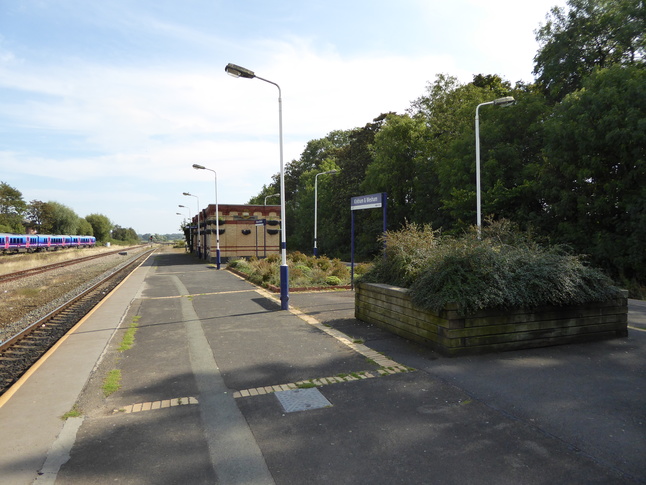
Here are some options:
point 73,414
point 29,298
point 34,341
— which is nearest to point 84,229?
point 29,298

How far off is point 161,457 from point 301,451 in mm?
1206

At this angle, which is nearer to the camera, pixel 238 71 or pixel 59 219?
pixel 238 71

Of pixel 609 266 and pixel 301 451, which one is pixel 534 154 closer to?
pixel 609 266

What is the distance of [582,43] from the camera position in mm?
24281

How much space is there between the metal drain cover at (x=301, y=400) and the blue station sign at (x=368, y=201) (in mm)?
7180

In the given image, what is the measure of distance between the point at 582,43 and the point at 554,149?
30.2ft

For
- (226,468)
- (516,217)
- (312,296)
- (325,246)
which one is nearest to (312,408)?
(226,468)

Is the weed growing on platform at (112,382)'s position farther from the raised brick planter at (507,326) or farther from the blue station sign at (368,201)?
the blue station sign at (368,201)

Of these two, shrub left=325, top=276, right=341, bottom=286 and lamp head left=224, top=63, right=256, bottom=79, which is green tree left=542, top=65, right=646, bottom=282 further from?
lamp head left=224, top=63, right=256, bottom=79

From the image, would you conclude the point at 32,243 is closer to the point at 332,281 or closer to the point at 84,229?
the point at 332,281

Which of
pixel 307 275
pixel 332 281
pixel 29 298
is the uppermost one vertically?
pixel 307 275

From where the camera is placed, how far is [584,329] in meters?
6.61

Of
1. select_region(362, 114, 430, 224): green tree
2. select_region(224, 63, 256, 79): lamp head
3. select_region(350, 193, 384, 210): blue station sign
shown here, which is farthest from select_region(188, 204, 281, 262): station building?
select_region(224, 63, 256, 79): lamp head

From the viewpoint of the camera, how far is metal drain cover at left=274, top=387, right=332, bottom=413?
4.39 m
